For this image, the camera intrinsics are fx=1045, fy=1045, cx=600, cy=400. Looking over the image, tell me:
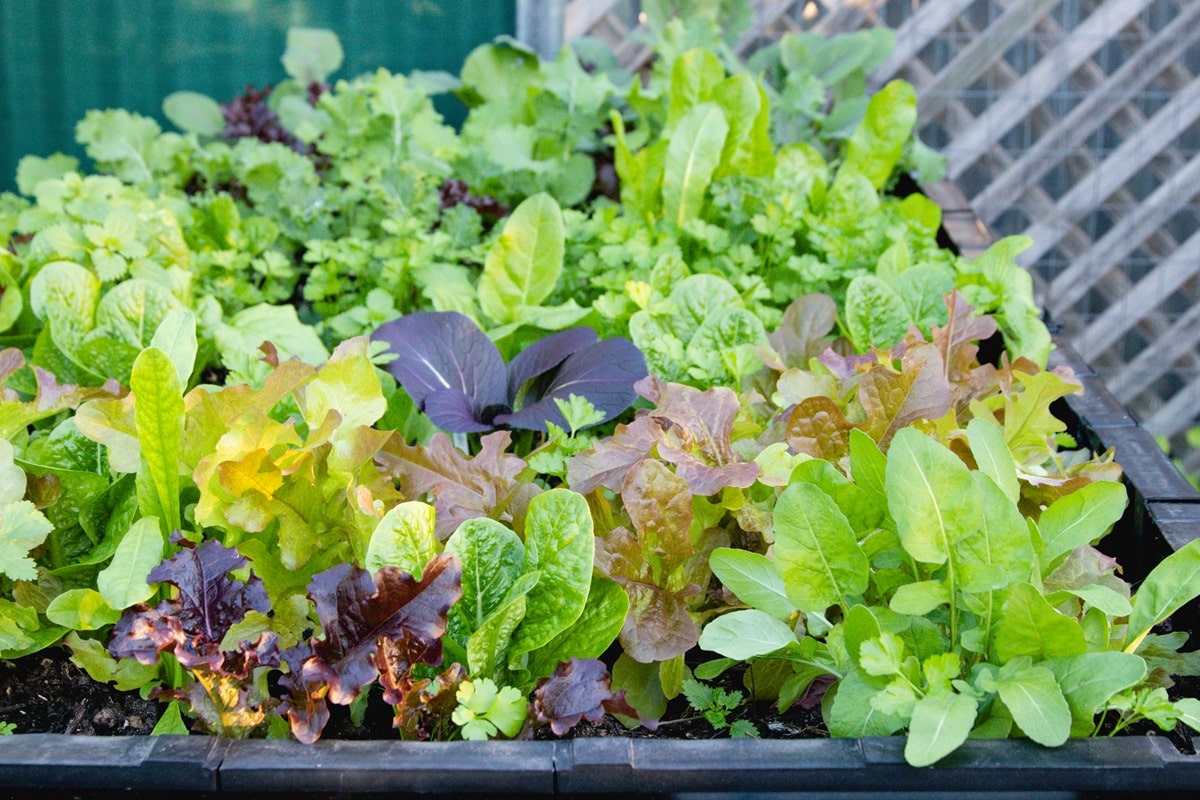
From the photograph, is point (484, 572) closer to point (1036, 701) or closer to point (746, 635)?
point (746, 635)

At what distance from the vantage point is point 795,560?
0.86 metres

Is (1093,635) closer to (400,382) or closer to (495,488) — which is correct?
(495,488)

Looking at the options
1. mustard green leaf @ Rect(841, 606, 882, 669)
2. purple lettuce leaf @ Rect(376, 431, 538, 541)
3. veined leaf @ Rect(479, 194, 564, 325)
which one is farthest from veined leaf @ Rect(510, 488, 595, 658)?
veined leaf @ Rect(479, 194, 564, 325)

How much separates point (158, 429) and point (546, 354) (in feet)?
1.70

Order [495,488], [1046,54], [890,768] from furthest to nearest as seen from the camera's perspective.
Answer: [1046,54], [495,488], [890,768]

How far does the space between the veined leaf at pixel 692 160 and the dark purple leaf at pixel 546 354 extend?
1.55 ft

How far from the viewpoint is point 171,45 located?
2469mm

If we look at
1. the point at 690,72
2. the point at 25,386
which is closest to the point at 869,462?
the point at 25,386

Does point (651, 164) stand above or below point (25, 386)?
above

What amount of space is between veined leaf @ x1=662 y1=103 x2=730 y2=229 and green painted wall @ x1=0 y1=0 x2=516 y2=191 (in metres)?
0.95

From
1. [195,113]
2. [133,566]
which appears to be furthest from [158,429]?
[195,113]

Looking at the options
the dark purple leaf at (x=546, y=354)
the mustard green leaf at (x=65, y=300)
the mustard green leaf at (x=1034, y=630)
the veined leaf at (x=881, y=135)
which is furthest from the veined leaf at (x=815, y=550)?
the veined leaf at (x=881, y=135)

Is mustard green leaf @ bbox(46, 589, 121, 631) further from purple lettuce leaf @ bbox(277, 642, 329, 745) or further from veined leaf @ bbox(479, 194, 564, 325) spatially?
veined leaf @ bbox(479, 194, 564, 325)

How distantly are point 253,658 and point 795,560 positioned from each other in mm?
447
